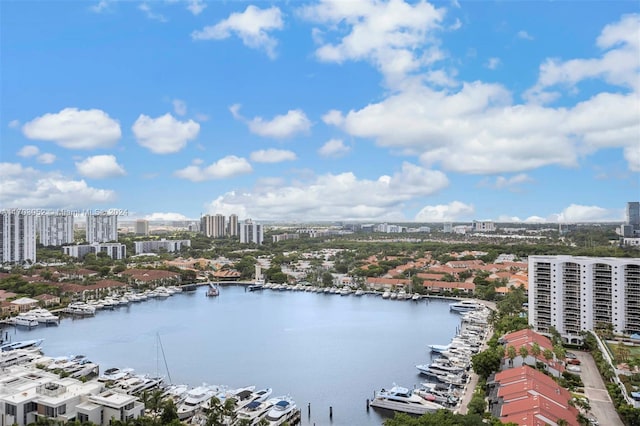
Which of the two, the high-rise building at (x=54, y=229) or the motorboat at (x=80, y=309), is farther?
the high-rise building at (x=54, y=229)

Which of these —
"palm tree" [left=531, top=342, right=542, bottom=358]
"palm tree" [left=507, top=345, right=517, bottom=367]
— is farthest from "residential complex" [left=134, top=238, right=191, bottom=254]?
"palm tree" [left=531, top=342, right=542, bottom=358]

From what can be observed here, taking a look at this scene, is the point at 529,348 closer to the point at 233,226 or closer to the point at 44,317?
the point at 44,317

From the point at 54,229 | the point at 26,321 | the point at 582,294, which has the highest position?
the point at 54,229

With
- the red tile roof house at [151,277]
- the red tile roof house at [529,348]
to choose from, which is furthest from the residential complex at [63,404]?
the red tile roof house at [151,277]

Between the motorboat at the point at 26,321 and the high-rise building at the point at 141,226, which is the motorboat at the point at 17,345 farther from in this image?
the high-rise building at the point at 141,226

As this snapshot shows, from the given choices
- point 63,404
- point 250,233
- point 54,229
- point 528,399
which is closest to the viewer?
point 63,404

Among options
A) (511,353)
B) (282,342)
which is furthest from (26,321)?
(511,353)

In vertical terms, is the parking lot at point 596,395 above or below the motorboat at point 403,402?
above

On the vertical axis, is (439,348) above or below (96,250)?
below
